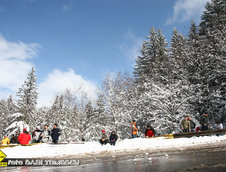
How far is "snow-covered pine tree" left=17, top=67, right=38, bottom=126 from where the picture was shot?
29078mm

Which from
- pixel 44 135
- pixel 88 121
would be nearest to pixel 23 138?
pixel 44 135

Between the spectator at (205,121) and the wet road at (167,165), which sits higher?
the spectator at (205,121)

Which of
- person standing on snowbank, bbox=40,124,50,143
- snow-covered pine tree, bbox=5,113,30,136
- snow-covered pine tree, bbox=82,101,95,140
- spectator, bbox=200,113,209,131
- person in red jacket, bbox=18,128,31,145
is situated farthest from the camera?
snow-covered pine tree, bbox=82,101,95,140

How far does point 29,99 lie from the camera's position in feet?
102

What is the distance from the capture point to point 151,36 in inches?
1411

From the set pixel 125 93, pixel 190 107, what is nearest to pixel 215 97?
pixel 190 107

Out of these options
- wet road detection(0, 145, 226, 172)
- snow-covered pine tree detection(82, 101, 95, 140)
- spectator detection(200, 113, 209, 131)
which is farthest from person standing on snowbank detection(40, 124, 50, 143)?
snow-covered pine tree detection(82, 101, 95, 140)

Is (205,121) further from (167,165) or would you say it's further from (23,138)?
(167,165)

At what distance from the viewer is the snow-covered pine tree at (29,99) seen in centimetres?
2908

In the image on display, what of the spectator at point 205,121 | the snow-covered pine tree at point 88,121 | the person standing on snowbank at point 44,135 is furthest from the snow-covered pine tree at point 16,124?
the spectator at point 205,121

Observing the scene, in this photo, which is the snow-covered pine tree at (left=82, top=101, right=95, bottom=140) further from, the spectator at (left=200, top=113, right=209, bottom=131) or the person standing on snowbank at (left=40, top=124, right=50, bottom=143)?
the person standing on snowbank at (left=40, top=124, right=50, bottom=143)

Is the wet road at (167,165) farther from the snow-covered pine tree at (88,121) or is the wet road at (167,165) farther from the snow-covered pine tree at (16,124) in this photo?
the snow-covered pine tree at (88,121)

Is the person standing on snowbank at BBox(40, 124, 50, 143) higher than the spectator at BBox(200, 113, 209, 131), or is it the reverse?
the spectator at BBox(200, 113, 209, 131)

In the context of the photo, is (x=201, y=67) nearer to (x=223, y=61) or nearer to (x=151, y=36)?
(x=223, y=61)
